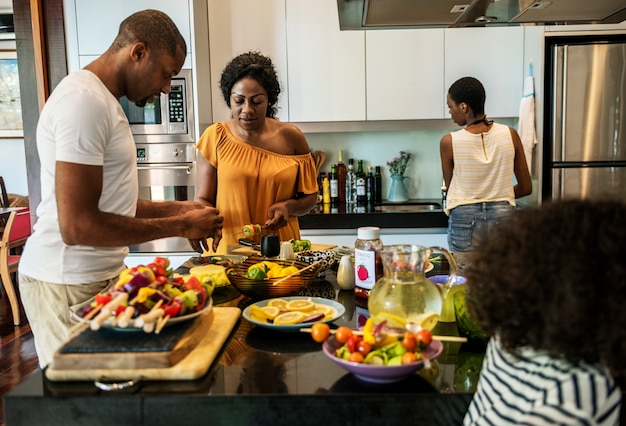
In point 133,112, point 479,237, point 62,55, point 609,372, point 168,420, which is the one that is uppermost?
point 62,55

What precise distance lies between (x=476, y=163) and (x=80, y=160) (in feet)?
6.11

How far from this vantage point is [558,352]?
744 mm

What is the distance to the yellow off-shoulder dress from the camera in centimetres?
230

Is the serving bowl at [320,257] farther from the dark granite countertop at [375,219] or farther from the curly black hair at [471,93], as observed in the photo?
the dark granite countertop at [375,219]

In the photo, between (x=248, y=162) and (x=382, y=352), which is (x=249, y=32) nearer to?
(x=248, y=162)

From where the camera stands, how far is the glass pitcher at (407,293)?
118cm

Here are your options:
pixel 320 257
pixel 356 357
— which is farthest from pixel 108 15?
pixel 356 357

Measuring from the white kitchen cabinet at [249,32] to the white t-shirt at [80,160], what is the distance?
2050 millimetres

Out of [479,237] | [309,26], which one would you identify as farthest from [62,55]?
[479,237]

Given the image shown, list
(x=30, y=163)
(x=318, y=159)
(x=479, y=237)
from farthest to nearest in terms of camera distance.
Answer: (x=318, y=159)
(x=30, y=163)
(x=479, y=237)

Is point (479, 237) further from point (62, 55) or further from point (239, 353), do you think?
point (62, 55)

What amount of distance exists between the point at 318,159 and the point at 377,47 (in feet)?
2.76

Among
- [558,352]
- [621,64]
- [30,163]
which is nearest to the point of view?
[558,352]

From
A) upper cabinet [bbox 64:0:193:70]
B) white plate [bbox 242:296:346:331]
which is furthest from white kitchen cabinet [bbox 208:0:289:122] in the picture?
white plate [bbox 242:296:346:331]
